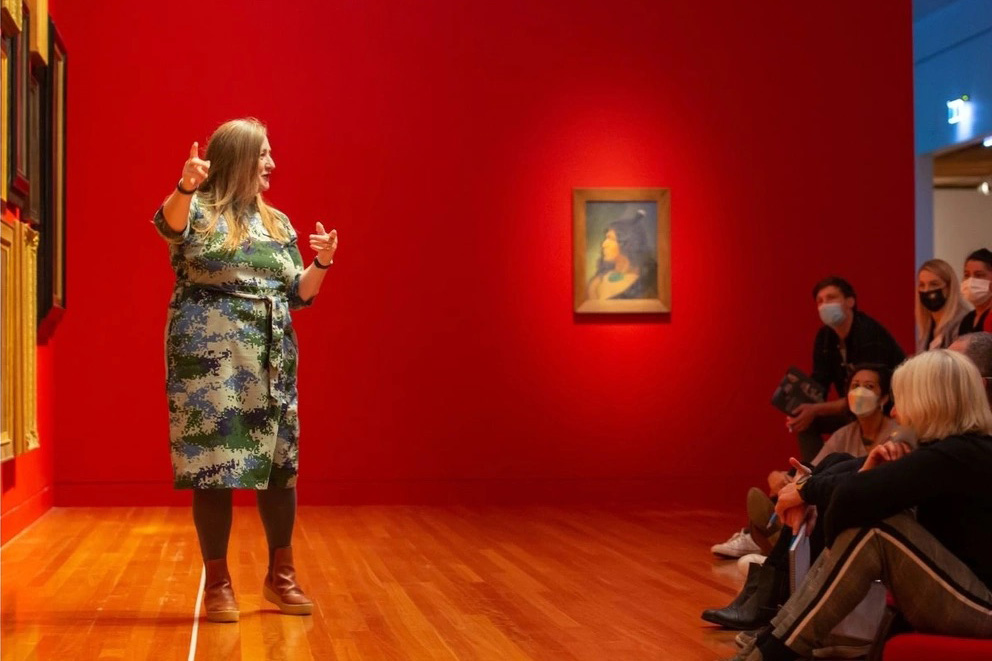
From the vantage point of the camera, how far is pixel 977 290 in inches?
185

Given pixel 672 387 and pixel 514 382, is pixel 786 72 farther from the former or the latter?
pixel 514 382

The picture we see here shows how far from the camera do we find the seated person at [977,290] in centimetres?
462

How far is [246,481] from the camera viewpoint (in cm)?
376

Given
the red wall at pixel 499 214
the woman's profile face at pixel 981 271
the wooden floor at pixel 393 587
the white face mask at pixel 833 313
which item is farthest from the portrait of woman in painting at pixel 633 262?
the woman's profile face at pixel 981 271

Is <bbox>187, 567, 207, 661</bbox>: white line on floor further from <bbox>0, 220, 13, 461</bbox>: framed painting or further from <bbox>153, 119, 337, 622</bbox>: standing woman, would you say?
<bbox>0, 220, 13, 461</bbox>: framed painting

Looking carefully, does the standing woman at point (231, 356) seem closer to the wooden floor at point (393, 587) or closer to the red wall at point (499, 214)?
the wooden floor at point (393, 587)

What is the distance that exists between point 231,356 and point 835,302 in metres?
2.95

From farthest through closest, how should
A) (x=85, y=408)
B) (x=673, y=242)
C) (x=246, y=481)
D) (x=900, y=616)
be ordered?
(x=673, y=242) → (x=85, y=408) → (x=246, y=481) → (x=900, y=616)

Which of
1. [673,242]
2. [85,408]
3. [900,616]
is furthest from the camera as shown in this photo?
[673,242]

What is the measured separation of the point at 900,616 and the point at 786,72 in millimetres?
5510

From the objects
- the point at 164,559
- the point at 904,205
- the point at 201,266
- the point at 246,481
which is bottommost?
the point at 164,559

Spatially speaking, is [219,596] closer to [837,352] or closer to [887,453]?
[887,453]

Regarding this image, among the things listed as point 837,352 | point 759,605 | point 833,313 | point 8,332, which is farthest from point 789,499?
point 8,332

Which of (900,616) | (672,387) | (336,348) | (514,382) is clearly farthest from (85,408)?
(900,616)
